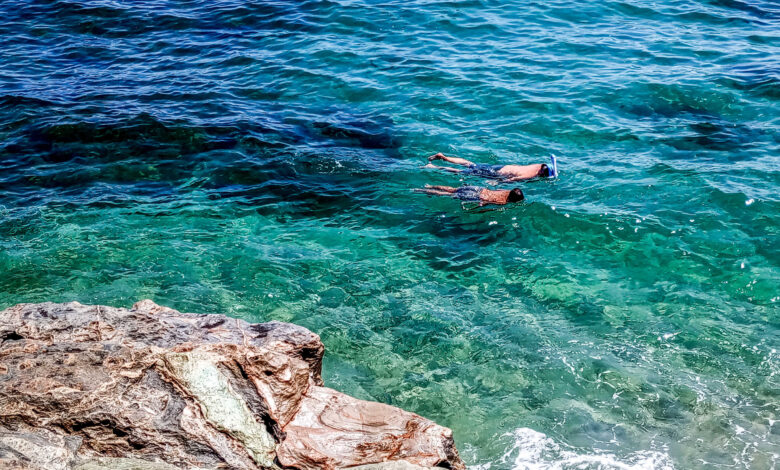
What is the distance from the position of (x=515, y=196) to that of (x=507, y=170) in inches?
37.9

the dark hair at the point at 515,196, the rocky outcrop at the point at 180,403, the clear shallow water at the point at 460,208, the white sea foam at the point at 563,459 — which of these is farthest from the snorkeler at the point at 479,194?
the rocky outcrop at the point at 180,403

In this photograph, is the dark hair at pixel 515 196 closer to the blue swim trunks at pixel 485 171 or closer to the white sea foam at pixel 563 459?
the blue swim trunks at pixel 485 171

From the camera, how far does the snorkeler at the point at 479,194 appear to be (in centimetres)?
1184

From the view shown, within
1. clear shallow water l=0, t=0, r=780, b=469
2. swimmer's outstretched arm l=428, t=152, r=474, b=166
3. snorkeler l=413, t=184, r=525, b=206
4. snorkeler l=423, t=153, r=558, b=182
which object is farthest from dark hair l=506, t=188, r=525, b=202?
swimmer's outstretched arm l=428, t=152, r=474, b=166

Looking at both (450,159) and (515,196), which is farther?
(450,159)

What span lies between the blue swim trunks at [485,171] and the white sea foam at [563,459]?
235 inches

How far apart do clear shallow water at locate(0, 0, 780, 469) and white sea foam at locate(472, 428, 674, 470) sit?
0.02 m

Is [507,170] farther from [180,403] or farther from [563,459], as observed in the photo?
[180,403]

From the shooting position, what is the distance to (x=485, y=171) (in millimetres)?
12766

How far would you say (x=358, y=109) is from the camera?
16.1 m

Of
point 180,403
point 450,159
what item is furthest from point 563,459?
point 450,159

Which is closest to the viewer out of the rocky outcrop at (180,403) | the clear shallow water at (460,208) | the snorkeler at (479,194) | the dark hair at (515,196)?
the rocky outcrop at (180,403)

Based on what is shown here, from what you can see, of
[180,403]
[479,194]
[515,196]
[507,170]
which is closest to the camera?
[180,403]

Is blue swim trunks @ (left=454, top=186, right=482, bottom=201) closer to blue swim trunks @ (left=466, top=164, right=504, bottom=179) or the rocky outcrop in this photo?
blue swim trunks @ (left=466, top=164, right=504, bottom=179)
